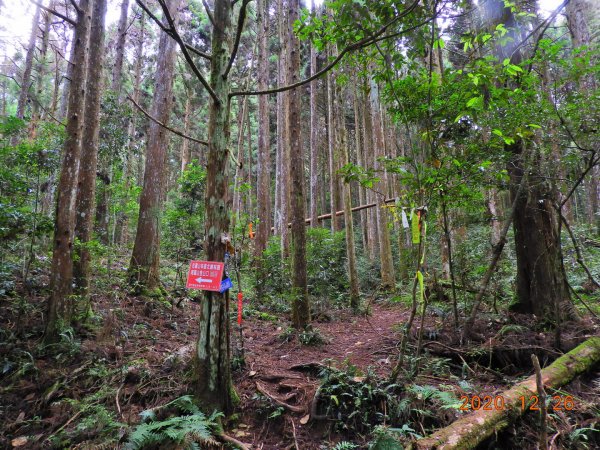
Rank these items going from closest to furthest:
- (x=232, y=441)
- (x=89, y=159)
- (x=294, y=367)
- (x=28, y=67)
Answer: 1. (x=232, y=441)
2. (x=294, y=367)
3. (x=89, y=159)
4. (x=28, y=67)

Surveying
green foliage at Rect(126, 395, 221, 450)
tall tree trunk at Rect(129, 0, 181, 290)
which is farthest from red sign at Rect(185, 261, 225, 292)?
tall tree trunk at Rect(129, 0, 181, 290)

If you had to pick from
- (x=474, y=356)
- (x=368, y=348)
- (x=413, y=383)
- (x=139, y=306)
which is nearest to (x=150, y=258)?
(x=139, y=306)

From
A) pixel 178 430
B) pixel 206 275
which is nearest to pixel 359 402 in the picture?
pixel 178 430

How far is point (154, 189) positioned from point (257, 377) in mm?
5372

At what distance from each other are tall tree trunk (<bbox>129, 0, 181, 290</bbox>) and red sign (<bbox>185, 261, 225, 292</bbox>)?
4815 mm

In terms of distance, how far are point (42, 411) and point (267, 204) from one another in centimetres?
973

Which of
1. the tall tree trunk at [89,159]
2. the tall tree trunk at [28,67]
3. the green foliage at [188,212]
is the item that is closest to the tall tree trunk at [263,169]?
the green foliage at [188,212]

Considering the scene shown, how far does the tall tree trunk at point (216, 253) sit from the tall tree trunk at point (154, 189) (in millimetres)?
4740

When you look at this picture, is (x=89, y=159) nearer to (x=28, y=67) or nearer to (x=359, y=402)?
(x=359, y=402)

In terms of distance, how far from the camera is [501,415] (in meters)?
2.79

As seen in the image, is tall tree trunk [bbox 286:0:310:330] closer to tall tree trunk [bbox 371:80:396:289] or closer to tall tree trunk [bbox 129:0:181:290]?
tall tree trunk [bbox 129:0:181:290]

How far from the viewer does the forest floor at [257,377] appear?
3072 millimetres

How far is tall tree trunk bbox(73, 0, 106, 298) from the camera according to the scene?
5.69 metres

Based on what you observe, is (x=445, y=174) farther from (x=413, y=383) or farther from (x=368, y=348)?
(x=368, y=348)
